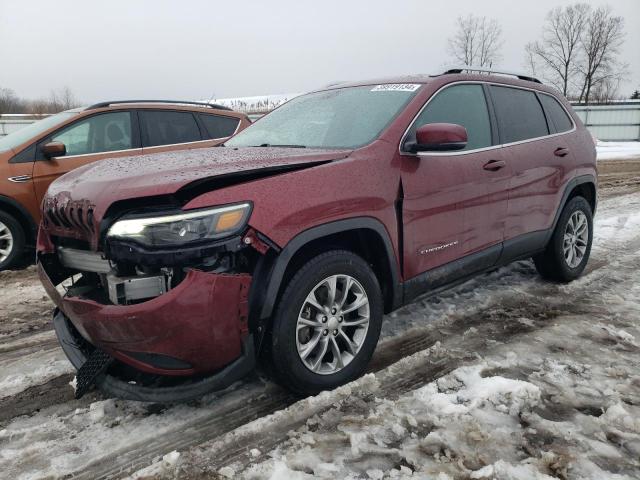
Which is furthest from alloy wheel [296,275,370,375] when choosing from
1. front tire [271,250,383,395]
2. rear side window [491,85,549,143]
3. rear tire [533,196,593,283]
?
rear tire [533,196,593,283]

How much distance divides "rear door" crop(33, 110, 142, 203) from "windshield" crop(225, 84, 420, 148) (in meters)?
2.54

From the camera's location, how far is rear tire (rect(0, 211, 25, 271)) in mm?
5180

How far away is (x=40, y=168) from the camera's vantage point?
208 inches

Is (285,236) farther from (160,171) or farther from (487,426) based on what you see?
(487,426)

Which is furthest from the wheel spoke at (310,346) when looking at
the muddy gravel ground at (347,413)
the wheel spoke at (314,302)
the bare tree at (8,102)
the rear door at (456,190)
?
the bare tree at (8,102)

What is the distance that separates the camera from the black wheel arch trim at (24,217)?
17.0ft

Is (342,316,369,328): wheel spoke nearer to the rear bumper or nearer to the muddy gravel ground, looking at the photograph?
the muddy gravel ground

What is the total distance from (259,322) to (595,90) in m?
50.2

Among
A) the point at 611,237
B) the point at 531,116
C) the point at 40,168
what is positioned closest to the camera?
the point at 531,116

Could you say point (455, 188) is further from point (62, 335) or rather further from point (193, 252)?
point (62, 335)

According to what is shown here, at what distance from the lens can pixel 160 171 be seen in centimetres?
242

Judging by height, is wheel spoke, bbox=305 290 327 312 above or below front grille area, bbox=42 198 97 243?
below

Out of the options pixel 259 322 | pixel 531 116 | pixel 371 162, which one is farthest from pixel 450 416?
pixel 531 116

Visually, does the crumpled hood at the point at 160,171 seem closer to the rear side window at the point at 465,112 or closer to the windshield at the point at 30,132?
the rear side window at the point at 465,112
